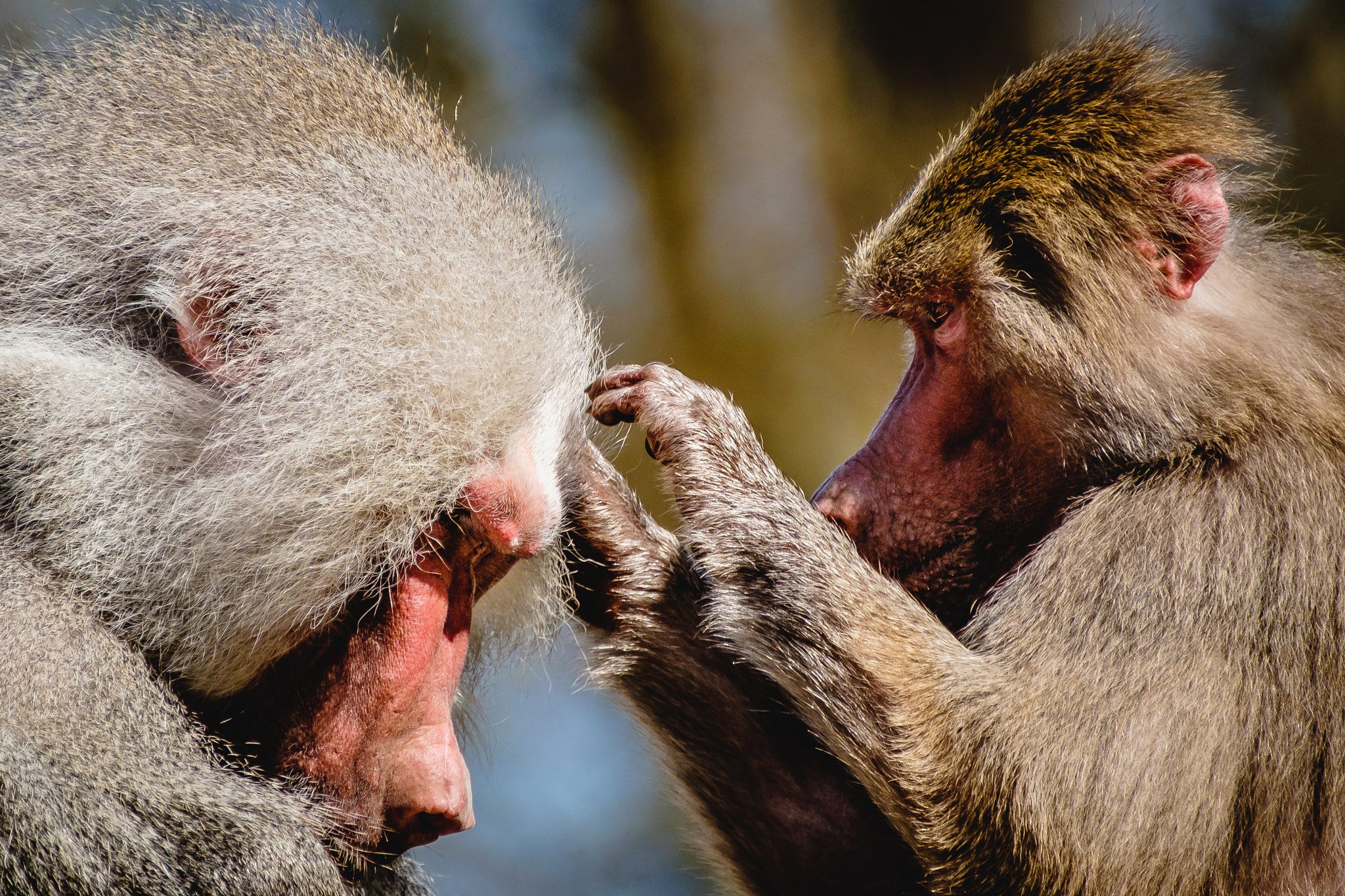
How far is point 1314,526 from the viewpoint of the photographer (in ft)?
7.72

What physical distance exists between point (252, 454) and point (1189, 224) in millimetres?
1797

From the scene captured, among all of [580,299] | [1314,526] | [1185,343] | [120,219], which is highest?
[1185,343]

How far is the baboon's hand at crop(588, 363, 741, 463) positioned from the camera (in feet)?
7.86

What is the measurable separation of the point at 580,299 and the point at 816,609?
0.72m

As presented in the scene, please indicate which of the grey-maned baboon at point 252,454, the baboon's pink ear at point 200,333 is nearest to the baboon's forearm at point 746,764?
the grey-maned baboon at point 252,454

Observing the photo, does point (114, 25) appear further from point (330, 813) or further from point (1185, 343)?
point (1185, 343)

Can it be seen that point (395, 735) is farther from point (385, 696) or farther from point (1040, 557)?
point (1040, 557)

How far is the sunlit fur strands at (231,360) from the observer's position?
174cm

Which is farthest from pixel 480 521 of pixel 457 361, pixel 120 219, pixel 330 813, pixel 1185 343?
pixel 1185 343

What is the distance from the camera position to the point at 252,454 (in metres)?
1.76

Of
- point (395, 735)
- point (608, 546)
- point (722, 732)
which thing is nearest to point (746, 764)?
point (722, 732)

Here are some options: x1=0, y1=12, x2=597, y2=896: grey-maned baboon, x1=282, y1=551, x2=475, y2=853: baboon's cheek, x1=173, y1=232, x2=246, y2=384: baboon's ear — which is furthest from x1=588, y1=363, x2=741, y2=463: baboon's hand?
x1=173, y1=232, x2=246, y2=384: baboon's ear

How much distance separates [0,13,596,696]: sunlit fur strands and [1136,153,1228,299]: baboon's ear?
4.34 ft

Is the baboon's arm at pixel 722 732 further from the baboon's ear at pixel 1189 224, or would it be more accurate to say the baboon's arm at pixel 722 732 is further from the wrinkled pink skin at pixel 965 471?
the baboon's ear at pixel 1189 224
